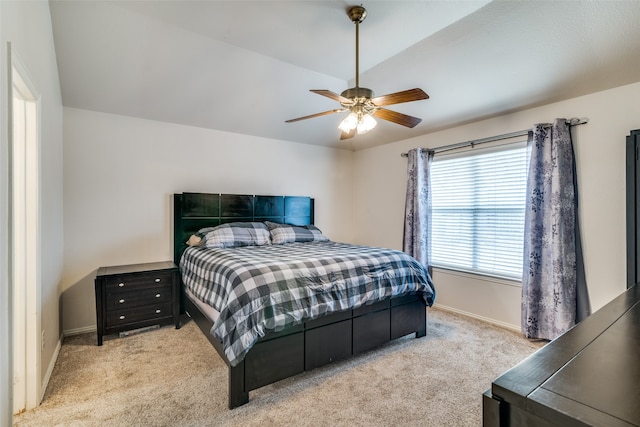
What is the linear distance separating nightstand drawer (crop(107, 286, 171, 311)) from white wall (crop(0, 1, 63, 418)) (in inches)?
17.4

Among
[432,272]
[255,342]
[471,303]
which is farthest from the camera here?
[432,272]

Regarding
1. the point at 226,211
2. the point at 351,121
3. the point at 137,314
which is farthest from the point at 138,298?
the point at 351,121

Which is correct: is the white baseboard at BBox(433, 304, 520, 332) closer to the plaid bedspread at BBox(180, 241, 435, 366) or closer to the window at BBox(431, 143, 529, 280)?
the window at BBox(431, 143, 529, 280)

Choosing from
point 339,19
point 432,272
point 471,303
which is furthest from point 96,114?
point 471,303

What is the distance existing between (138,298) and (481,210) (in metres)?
3.97

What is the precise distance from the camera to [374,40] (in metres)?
2.66

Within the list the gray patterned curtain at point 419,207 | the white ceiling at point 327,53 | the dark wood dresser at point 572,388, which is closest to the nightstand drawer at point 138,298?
the white ceiling at point 327,53

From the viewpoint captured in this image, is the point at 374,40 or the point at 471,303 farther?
the point at 471,303

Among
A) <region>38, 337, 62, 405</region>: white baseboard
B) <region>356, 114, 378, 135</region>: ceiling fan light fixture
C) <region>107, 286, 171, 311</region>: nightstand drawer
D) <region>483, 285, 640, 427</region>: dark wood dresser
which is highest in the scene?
<region>356, 114, 378, 135</region>: ceiling fan light fixture

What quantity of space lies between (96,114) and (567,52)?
4.51 m

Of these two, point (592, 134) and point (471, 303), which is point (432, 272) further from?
point (592, 134)

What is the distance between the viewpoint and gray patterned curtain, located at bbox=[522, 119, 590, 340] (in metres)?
2.86

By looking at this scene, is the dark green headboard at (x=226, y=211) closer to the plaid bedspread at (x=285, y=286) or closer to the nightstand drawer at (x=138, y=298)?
the nightstand drawer at (x=138, y=298)

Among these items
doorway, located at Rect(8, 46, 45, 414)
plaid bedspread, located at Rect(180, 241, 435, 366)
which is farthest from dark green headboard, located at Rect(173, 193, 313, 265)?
doorway, located at Rect(8, 46, 45, 414)
